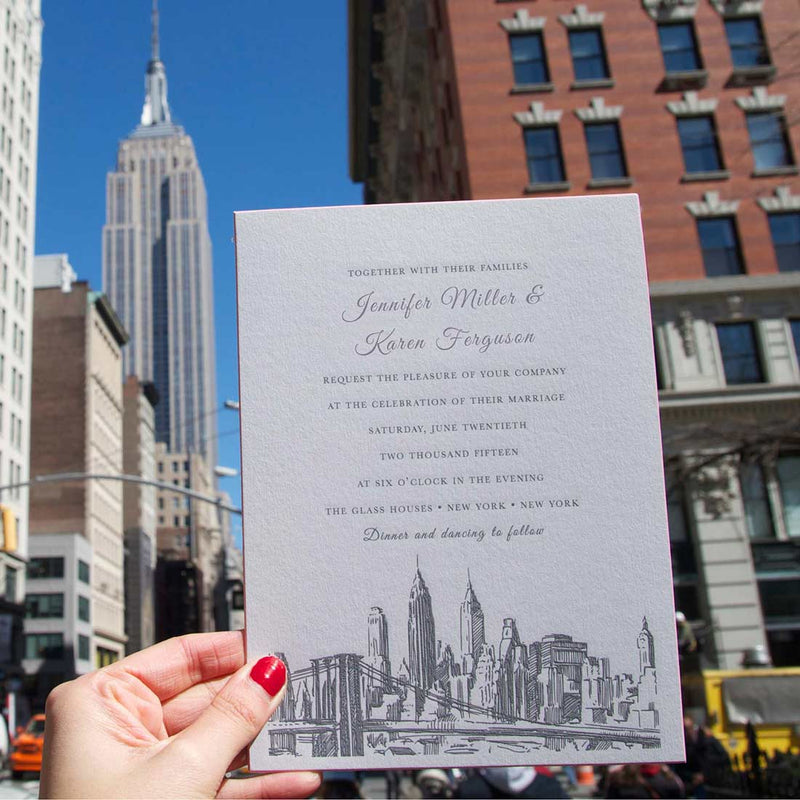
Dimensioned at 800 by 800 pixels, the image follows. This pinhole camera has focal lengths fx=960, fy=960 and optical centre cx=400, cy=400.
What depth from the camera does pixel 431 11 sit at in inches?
1262

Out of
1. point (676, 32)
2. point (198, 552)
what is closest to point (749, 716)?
point (676, 32)

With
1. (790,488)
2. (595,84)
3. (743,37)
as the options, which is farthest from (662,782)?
(743,37)

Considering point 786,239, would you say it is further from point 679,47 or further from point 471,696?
point 471,696

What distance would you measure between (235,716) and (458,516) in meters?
0.71

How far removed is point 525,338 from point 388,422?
414mm

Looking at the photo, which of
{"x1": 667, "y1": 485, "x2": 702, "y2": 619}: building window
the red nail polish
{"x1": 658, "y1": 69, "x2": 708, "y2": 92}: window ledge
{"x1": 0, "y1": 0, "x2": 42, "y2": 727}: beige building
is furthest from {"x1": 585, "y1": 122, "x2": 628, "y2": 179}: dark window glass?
{"x1": 0, "y1": 0, "x2": 42, "y2": 727}: beige building

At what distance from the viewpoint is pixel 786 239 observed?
26031mm

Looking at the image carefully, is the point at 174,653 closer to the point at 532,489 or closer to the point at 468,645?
the point at 468,645

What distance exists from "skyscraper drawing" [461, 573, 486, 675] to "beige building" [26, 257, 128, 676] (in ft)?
289

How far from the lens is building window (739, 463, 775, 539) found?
2391 centimetres

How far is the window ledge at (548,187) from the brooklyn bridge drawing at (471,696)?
24.7 meters

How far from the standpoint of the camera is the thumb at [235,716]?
2.24 meters

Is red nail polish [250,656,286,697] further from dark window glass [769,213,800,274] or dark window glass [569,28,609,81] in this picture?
dark window glass [569,28,609,81]

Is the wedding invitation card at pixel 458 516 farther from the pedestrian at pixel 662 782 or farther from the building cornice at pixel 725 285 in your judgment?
the building cornice at pixel 725 285
